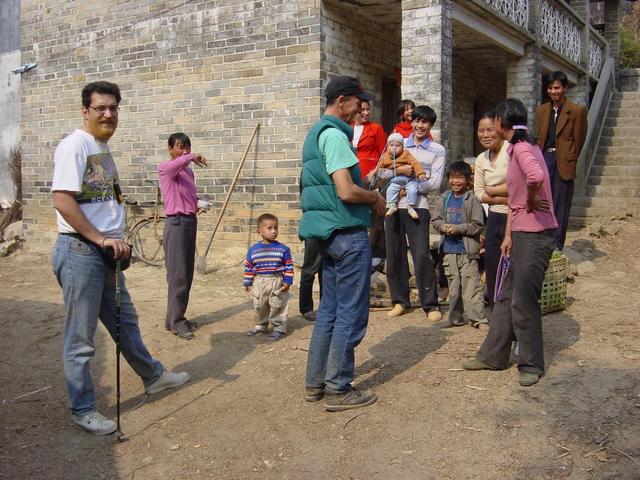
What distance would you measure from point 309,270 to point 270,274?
0.56 meters

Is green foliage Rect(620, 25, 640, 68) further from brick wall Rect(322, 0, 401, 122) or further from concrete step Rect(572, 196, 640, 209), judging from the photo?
brick wall Rect(322, 0, 401, 122)

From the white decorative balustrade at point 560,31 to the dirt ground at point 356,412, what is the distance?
7.01 m

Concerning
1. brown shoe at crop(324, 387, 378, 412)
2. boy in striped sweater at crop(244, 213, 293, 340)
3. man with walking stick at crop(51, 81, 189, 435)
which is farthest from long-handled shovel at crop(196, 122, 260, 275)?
brown shoe at crop(324, 387, 378, 412)

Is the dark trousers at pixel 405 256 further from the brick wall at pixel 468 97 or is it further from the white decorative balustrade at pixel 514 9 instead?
the brick wall at pixel 468 97

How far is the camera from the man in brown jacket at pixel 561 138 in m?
6.72

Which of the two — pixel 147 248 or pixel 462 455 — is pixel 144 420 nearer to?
pixel 462 455

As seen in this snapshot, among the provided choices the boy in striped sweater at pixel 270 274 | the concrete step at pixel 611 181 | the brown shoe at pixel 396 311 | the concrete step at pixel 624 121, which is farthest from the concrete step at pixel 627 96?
the boy in striped sweater at pixel 270 274

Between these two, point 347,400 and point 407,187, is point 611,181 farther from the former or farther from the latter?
point 347,400

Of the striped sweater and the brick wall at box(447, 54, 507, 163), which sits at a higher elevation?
the brick wall at box(447, 54, 507, 163)

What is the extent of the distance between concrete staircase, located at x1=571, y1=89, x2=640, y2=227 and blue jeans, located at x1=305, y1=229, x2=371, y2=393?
23.2ft

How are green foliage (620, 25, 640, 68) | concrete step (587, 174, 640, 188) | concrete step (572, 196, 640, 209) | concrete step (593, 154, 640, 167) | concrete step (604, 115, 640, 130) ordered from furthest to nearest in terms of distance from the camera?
green foliage (620, 25, 640, 68) → concrete step (604, 115, 640, 130) → concrete step (593, 154, 640, 167) → concrete step (587, 174, 640, 188) → concrete step (572, 196, 640, 209)

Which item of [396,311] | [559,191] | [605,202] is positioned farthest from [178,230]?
[605,202]

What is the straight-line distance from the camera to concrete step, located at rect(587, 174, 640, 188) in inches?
408

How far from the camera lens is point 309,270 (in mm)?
5910
